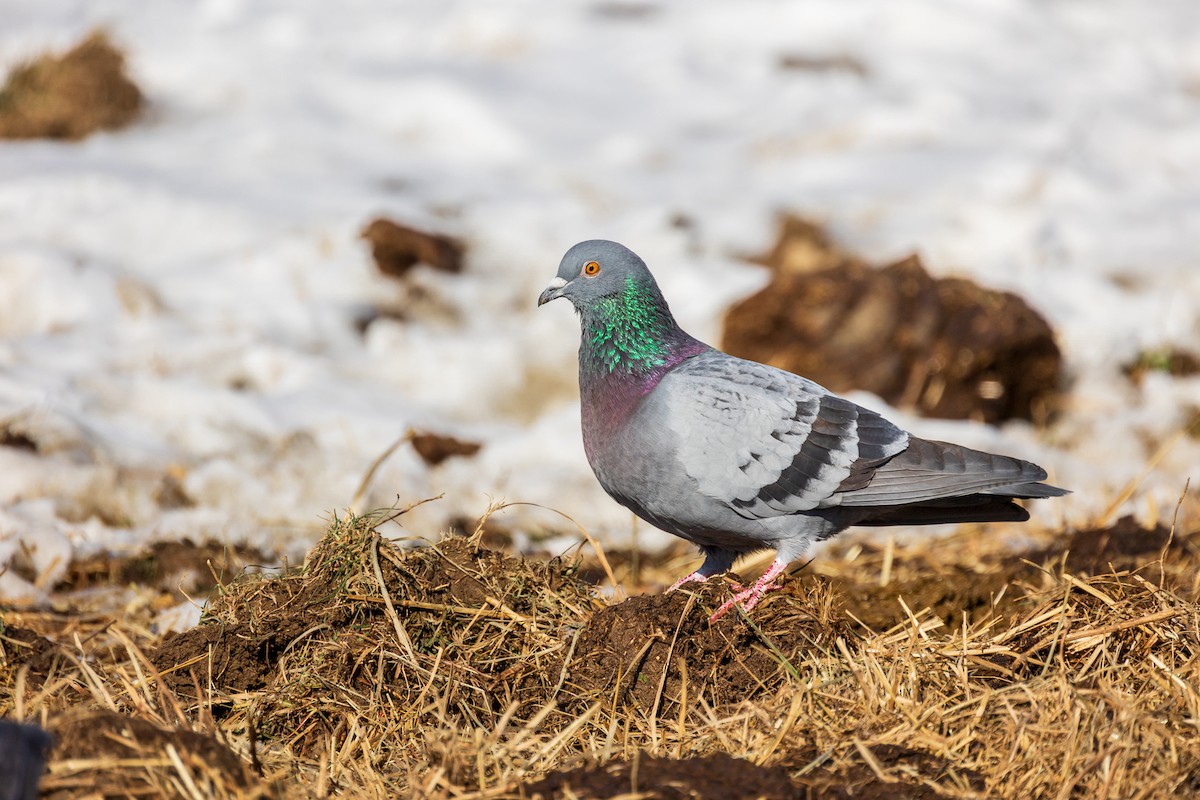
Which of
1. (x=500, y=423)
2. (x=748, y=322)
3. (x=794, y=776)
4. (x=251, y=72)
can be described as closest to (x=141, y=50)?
(x=251, y=72)

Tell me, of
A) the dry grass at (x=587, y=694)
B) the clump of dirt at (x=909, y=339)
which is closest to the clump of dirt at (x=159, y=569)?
the dry grass at (x=587, y=694)

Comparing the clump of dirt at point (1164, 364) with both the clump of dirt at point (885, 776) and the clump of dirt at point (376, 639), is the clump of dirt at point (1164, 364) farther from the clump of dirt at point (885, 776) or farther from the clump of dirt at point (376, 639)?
the clump of dirt at point (885, 776)

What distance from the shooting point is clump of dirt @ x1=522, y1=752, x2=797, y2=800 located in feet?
7.29

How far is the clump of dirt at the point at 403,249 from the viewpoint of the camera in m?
7.16

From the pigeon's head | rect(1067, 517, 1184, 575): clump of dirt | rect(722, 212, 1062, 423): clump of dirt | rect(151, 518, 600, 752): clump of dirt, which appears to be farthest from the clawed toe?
rect(722, 212, 1062, 423): clump of dirt

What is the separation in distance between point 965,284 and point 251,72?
19.6 ft

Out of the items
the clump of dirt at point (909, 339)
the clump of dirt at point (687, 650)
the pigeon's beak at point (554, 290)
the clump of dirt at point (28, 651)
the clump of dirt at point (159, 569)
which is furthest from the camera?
the clump of dirt at point (909, 339)

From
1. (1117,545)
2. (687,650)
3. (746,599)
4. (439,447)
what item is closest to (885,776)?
(687,650)

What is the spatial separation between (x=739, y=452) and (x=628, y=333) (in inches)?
20.1

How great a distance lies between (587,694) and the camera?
2846mm

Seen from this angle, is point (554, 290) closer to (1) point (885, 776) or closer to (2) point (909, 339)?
(1) point (885, 776)

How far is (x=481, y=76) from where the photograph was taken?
963 centimetres

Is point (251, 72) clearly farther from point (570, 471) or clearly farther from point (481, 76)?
point (570, 471)

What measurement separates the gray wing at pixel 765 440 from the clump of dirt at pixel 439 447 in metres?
2.47
